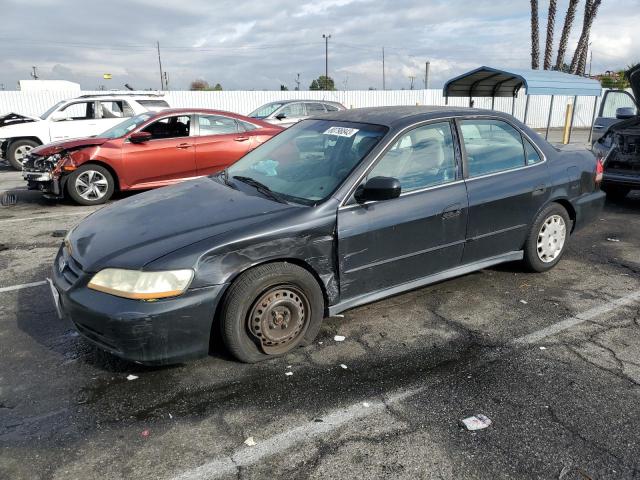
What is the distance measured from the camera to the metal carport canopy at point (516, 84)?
11.4m

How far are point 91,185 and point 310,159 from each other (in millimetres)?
5611

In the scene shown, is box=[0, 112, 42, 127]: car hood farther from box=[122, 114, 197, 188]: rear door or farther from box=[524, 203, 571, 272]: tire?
box=[524, 203, 571, 272]: tire

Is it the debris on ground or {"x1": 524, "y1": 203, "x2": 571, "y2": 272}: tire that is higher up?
{"x1": 524, "y1": 203, "x2": 571, "y2": 272}: tire

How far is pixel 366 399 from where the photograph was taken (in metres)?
2.88

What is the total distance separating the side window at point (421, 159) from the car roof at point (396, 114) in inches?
3.8

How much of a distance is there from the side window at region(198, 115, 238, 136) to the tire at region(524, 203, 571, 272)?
588 centimetres

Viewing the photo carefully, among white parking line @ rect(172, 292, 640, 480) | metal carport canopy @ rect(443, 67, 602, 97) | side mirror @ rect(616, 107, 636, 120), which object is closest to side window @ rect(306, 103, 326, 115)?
metal carport canopy @ rect(443, 67, 602, 97)

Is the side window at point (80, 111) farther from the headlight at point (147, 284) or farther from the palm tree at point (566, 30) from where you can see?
the palm tree at point (566, 30)

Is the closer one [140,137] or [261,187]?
[261,187]

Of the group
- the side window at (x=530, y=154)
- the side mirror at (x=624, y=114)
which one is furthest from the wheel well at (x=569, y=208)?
the side mirror at (x=624, y=114)

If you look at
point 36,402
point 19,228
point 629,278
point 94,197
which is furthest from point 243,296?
point 94,197

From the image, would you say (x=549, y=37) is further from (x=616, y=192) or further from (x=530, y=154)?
(x=530, y=154)

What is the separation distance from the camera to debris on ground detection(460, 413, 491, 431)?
8.61 ft

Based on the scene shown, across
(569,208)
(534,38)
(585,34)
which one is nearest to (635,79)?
(569,208)
